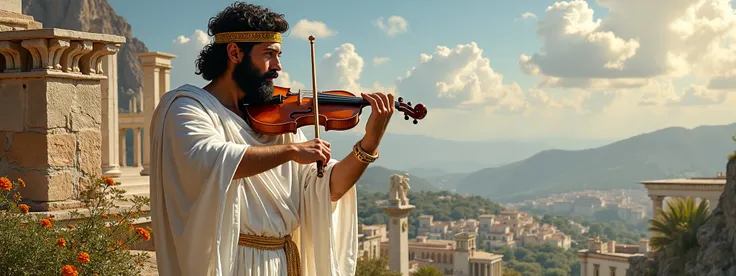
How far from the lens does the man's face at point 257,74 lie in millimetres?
2857

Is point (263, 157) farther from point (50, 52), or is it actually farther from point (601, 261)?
point (601, 261)

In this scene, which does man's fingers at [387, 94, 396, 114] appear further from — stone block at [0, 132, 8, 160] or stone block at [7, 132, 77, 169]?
stone block at [0, 132, 8, 160]

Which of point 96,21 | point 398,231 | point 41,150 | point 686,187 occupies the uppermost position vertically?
point 96,21

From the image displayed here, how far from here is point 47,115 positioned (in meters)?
5.35

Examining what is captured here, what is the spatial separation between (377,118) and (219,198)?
1.88 ft

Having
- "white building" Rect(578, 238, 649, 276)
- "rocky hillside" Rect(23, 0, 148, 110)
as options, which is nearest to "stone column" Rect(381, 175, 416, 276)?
"white building" Rect(578, 238, 649, 276)

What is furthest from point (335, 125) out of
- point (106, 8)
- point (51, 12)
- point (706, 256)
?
point (106, 8)

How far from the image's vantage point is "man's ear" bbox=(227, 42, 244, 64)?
2.88 m

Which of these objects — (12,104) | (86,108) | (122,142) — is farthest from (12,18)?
(122,142)

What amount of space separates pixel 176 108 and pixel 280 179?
46 cm

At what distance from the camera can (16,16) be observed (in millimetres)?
6172

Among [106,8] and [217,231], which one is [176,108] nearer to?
[217,231]

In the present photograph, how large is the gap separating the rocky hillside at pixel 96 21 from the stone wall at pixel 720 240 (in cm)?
4287

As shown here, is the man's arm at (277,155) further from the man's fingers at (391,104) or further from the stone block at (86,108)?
the stone block at (86,108)
